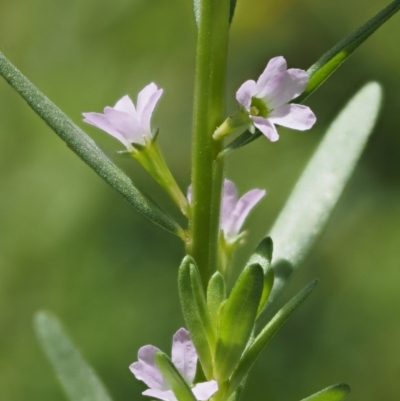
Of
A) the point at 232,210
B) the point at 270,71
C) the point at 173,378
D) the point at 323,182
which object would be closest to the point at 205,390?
the point at 173,378

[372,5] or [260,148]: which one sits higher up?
[372,5]

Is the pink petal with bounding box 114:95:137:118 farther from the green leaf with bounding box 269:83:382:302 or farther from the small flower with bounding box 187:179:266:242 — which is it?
the green leaf with bounding box 269:83:382:302

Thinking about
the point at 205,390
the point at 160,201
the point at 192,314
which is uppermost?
the point at 160,201

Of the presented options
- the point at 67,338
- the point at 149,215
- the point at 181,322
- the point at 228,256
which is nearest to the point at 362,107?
the point at 228,256

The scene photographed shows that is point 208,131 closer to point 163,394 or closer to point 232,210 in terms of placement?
point 232,210

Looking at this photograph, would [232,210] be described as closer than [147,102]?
No

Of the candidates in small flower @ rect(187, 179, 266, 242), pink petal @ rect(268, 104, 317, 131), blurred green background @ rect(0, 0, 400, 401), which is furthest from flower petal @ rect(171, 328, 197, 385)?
blurred green background @ rect(0, 0, 400, 401)

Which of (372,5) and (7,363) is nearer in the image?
(7,363)

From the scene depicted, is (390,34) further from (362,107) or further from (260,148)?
(362,107)
